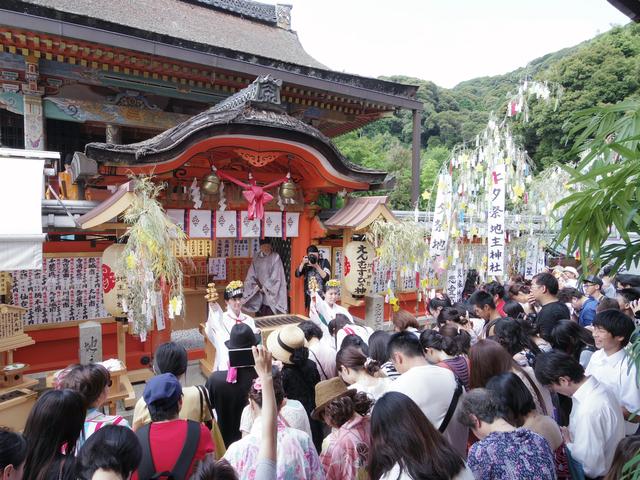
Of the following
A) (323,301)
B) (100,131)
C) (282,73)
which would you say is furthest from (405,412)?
(100,131)

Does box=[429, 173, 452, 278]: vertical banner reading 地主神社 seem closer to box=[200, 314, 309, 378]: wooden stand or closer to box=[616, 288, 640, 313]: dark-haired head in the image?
box=[616, 288, 640, 313]: dark-haired head

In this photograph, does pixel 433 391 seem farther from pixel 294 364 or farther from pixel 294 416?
pixel 294 364

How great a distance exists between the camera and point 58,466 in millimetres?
2211

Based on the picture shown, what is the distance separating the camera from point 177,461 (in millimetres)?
2326

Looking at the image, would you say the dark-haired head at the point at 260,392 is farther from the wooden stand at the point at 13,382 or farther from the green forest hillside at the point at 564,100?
the green forest hillside at the point at 564,100

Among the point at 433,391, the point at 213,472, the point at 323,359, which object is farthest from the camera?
the point at 323,359

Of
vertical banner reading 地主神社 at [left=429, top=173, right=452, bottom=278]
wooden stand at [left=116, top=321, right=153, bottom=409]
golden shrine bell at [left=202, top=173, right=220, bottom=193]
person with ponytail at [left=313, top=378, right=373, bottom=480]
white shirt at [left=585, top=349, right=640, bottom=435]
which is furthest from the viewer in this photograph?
vertical banner reading 地主神社 at [left=429, top=173, right=452, bottom=278]

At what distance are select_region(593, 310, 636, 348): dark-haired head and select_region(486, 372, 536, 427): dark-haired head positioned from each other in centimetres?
172

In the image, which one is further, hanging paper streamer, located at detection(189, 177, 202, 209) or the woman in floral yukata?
hanging paper streamer, located at detection(189, 177, 202, 209)

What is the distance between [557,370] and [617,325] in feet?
3.97

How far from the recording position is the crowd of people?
2025 millimetres

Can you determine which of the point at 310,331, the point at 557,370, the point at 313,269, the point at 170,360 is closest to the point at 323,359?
the point at 310,331

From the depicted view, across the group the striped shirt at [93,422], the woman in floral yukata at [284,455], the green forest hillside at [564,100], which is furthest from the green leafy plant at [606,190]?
the green forest hillside at [564,100]

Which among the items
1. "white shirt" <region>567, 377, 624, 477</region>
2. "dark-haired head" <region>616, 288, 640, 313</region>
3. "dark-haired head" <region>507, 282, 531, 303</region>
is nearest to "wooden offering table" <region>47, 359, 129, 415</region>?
"white shirt" <region>567, 377, 624, 477</region>
